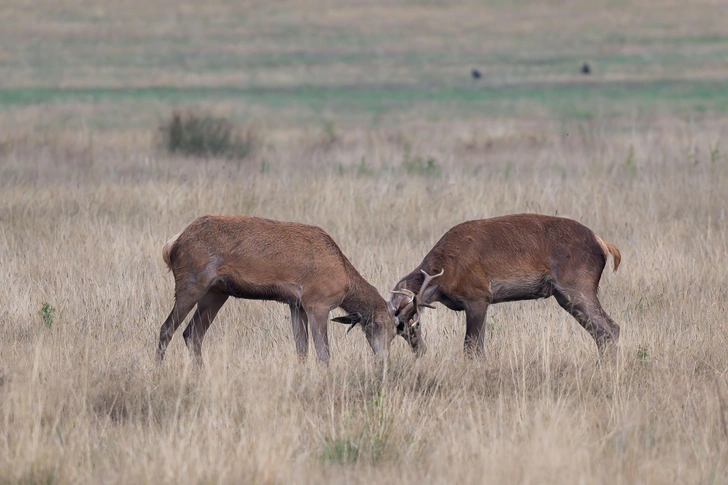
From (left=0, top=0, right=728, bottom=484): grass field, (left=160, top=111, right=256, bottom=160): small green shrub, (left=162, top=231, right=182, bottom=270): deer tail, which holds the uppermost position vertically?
(left=162, top=231, right=182, bottom=270): deer tail

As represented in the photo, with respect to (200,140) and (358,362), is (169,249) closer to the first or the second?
(358,362)

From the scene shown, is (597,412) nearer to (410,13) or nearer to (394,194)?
(394,194)

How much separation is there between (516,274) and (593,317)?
621mm

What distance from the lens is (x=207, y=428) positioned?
561 centimetres

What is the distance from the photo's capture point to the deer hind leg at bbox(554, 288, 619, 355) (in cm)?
773

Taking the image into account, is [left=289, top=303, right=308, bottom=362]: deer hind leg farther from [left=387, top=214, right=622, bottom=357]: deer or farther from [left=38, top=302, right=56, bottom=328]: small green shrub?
[left=38, top=302, right=56, bottom=328]: small green shrub

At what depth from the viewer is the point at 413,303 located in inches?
299

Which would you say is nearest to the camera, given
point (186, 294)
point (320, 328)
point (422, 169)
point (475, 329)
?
point (186, 294)

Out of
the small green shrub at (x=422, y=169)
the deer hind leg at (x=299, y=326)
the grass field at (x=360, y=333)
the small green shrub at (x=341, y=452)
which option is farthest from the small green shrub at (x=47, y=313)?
the small green shrub at (x=422, y=169)

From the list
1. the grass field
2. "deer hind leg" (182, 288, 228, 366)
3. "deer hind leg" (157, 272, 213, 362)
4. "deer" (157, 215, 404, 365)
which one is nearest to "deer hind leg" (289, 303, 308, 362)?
"deer" (157, 215, 404, 365)

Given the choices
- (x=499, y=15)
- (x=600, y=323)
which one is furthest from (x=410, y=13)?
(x=600, y=323)

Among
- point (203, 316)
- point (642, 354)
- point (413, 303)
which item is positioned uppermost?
point (413, 303)

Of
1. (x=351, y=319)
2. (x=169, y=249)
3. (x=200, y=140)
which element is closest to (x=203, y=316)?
(x=169, y=249)

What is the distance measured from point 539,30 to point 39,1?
41323mm
